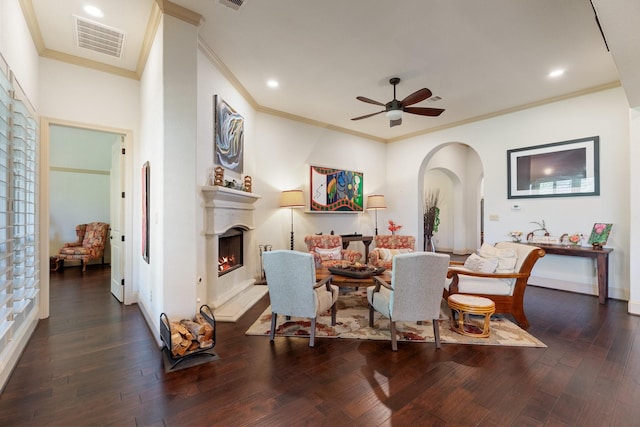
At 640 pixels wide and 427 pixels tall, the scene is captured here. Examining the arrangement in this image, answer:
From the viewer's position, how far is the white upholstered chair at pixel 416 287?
2.57 metres

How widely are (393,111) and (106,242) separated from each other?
7326 mm

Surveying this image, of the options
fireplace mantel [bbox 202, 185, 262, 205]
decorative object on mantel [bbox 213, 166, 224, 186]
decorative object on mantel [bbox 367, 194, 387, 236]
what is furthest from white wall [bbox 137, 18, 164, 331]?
decorative object on mantel [bbox 367, 194, 387, 236]

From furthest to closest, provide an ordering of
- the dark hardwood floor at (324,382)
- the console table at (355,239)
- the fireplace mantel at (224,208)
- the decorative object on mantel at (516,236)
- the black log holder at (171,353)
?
the console table at (355,239)
the decorative object on mantel at (516,236)
the fireplace mantel at (224,208)
the black log holder at (171,353)
the dark hardwood floor at (324,382)

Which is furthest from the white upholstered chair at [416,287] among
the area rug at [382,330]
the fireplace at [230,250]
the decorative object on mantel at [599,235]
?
the decorative object on mantel at [599,235]

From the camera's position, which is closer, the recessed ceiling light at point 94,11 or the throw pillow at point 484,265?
the recessed ceiling light at point 94,11

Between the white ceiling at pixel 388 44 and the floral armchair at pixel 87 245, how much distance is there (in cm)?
451

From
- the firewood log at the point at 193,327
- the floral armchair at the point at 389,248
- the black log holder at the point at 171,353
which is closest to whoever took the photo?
the black log holder at the point at 171,353

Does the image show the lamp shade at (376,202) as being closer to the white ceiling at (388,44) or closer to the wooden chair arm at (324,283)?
the white ceiling at (388,44)

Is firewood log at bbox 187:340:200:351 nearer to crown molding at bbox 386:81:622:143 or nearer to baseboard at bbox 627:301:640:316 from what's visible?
baseboard at bbox 627:301:640:316

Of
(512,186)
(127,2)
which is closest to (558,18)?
(512,186)

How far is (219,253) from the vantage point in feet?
12.9

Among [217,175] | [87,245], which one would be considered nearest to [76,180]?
[87,245]

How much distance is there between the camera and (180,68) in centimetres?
272

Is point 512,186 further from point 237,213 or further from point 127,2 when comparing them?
point 127,2
